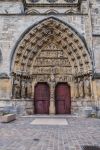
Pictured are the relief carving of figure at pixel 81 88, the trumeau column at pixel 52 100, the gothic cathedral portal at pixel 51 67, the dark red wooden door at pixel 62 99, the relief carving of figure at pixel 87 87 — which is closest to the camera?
the relief carving of figure at pixel 87 87

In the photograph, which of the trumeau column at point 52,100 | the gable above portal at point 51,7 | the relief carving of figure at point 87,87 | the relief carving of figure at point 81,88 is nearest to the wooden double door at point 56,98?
the trumeau column at point 52,100

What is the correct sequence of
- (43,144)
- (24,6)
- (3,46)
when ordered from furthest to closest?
1. (24,6)
2. (3,46)
3. (43,144)

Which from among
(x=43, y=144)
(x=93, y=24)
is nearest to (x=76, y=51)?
(x=93, y=24)

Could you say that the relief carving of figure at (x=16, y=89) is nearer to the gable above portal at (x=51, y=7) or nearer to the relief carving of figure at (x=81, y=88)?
the relief carving of figure at (x=81, y=88)

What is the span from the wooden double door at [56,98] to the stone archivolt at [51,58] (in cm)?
41

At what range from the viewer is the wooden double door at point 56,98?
36.4ft

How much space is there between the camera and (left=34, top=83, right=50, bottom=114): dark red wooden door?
36.4 ft

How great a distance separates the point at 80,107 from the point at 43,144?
623cm

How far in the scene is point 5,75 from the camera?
9.90 meters

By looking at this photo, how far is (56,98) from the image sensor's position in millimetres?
11188

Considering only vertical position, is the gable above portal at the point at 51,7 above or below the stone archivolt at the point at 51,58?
above

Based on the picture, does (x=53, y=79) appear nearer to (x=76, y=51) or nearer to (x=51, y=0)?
(x=76, y=51)

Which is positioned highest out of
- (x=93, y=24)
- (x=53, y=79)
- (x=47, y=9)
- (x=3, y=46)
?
(x=47, y=9)

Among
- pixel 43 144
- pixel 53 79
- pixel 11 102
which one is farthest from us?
pixel 53 79
